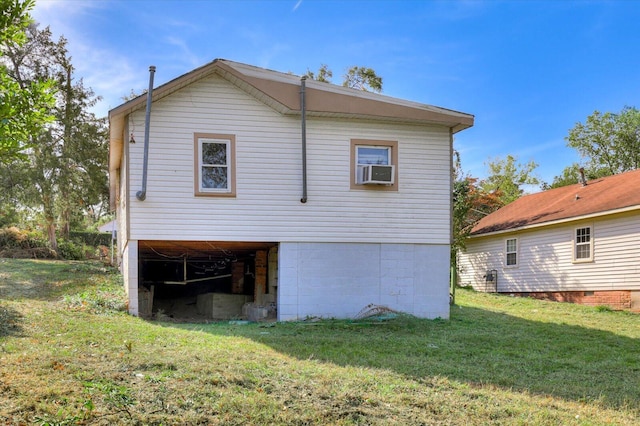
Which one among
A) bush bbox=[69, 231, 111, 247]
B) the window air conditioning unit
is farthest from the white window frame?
bush bbox=[69, 231, 111, 247]

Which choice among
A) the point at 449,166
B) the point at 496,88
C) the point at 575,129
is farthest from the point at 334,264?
the point at 575,129

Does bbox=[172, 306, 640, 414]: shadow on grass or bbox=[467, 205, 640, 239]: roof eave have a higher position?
bbox=[467, 205, 640, 239]: roof eave

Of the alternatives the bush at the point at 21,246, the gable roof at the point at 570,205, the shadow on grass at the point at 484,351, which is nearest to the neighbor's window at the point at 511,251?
the gable roof at the point at 570,205

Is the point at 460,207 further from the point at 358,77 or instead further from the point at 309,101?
the point at 358,77

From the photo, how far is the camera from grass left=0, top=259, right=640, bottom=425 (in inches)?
188

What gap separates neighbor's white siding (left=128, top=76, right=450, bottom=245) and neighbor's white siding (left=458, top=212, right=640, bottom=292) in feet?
21.9

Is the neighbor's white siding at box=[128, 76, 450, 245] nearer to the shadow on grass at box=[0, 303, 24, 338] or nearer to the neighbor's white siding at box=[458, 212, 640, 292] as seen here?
the shadow on grass at box=[0, 303, 24, 338]

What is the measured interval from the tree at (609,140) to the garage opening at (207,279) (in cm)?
2766

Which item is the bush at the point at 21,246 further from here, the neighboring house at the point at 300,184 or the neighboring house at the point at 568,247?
the neighboring house at the point at 568,247

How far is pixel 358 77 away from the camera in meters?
28.6

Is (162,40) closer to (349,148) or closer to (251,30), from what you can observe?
(251,30)

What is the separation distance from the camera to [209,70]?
35.8 feet

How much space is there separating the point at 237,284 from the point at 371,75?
17.3 m

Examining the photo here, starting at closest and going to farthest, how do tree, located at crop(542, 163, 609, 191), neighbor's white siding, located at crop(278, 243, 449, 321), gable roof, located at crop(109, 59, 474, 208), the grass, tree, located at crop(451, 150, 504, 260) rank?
the grass < gable roof, located at crop(109, 59, 474, 208) < neighbor's white siding, located at crop(278, 243, 449, 321) < tree, located at crop(451, 150, 504, 260) < tree, located at crop(542, 163, 609, 191)
